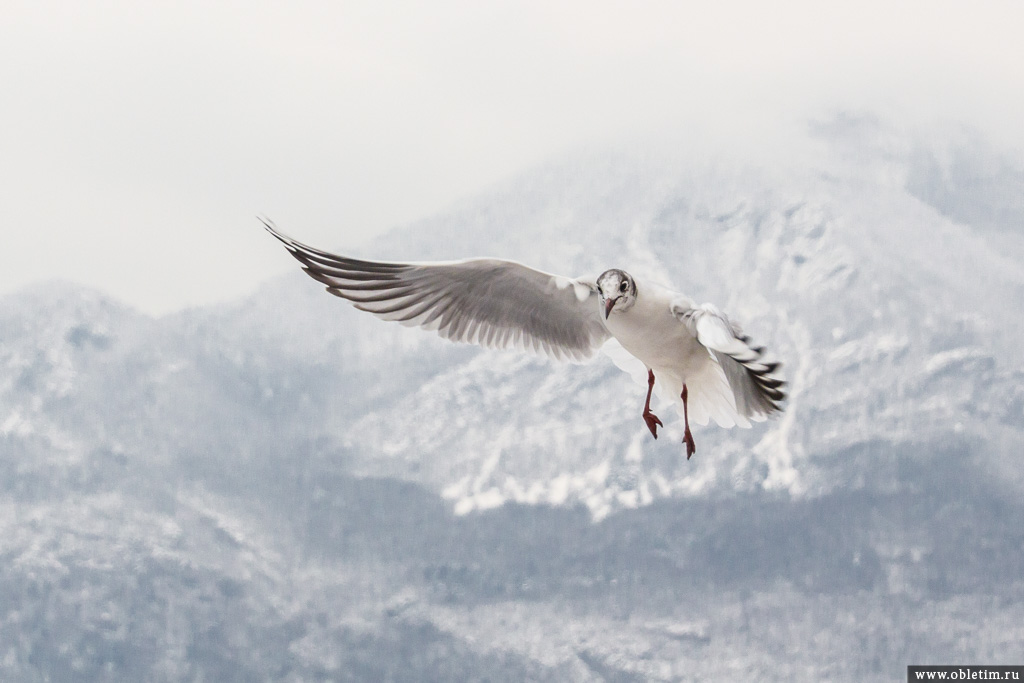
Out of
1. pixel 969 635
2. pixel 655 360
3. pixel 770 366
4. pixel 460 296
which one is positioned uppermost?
pixel 969 635

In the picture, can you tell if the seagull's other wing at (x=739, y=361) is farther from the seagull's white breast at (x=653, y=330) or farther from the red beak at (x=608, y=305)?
the red beak at (x=608, y=305)

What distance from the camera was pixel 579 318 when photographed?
8180mm

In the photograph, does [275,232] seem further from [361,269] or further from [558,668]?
[558,668]

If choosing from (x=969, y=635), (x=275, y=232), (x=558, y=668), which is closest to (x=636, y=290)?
(x=275, y=232)

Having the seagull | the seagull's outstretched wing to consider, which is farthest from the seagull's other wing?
the seagull's outstretched wing

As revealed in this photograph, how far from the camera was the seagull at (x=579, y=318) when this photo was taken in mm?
6227

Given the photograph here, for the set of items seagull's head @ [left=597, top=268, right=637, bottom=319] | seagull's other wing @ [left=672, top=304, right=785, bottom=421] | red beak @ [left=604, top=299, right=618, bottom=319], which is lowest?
seagull's other wing @ [left=672, top=304, right=785, bottom=421]

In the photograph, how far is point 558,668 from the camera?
7559 inches

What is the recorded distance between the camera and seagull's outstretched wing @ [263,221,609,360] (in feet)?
23.7

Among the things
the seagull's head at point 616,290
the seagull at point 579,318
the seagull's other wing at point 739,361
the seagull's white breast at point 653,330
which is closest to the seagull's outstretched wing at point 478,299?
the seagull at point 579,318

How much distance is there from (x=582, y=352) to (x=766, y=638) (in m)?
196

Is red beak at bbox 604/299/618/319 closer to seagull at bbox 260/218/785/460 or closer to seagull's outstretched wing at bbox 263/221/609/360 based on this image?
seagull at bbox 260/218/785/460

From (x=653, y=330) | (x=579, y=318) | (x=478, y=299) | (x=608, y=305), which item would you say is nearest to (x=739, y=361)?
(x=608, y=305)

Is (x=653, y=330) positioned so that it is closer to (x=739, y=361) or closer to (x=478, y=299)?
(x=739, y=361)
